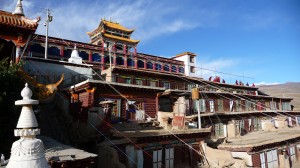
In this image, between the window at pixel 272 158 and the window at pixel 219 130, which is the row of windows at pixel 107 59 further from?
the window at pixel 272 158

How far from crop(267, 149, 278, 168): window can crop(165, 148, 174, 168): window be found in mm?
11280

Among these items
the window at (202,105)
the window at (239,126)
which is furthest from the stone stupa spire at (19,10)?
the window at (239,126)

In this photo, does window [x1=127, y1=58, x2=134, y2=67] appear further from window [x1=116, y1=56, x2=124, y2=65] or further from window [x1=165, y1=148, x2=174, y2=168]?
window [x1=165, y1=148, x2=174, y2=168]

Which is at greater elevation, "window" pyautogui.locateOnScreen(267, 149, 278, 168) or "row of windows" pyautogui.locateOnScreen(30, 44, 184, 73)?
"row of windows" pyautogui.locateOnScreen(30, 44, 184, 73)

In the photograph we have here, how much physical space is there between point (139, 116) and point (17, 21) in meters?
12.9

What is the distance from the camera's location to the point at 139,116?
22.4 metres

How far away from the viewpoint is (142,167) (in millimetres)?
15977

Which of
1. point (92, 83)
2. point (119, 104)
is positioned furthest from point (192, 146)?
point (92, 83)

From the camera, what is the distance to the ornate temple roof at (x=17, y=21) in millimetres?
13357

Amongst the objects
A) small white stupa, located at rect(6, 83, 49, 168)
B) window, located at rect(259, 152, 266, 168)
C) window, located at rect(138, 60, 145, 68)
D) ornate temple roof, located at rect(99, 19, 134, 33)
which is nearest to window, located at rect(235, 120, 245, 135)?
window, located at rect(259, 152, 266, 168)

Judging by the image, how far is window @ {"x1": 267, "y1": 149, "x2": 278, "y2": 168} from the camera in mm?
23344

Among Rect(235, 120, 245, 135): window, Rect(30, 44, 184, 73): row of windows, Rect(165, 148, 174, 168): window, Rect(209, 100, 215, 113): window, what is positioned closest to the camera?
Rect(165, 148, 174, 168): window

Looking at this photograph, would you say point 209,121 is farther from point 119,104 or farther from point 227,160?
point 119,104

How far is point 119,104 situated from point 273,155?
16.7 metres
